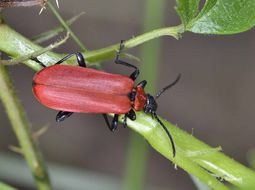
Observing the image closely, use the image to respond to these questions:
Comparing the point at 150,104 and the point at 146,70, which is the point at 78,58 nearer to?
the point at 150,104

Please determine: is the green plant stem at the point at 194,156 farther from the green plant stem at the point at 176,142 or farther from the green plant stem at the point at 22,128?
the green plant stem at the point at 22,128

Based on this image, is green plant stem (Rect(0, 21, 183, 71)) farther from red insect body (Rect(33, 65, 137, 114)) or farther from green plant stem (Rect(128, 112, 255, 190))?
red insect body (Rect(33, 65, 137, 114))

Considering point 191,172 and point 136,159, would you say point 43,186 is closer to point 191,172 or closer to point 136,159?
point 191,172

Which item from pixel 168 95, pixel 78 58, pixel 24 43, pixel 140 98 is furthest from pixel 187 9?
pixel 168 95

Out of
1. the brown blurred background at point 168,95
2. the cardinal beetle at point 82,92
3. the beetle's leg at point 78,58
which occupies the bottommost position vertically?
the brown blurred background at point 168,95

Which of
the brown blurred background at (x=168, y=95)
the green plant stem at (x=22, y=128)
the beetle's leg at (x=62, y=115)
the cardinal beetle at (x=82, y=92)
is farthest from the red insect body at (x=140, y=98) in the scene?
the brown blurred background at (x=168, y=95)

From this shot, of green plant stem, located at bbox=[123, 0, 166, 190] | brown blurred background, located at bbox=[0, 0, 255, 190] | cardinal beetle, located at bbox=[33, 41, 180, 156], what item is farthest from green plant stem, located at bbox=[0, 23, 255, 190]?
brown blurred background, located at bbox=[0, 0, 255, 190]

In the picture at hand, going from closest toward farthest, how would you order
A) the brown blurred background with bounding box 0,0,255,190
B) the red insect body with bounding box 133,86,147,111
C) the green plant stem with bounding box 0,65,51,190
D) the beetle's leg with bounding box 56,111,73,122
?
the green plant stem with bounding box 0,65,51,190 → the red insect body with bounding box 133,86,147,111 → the beetle's leg with bounding box 56,111,73,122 → the brown blurred background with bounding box 0,0,255,190

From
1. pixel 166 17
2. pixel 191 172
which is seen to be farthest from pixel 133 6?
pixel 191 172
